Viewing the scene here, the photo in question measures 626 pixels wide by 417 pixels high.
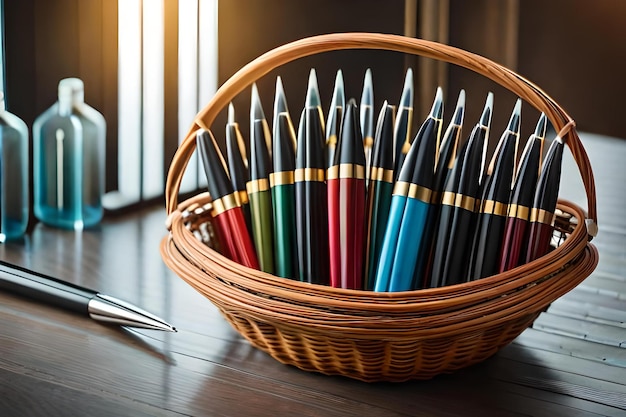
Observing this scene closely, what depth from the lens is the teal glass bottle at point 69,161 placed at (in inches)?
32.6

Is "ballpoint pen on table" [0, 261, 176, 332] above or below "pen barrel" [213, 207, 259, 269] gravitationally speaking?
below

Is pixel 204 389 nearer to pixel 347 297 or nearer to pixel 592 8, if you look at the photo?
pixel 347 297

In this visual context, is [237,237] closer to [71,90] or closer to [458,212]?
[458,212]

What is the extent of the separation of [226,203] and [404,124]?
0.41 ft

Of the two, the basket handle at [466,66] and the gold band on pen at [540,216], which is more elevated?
the basket handle at [466,66]

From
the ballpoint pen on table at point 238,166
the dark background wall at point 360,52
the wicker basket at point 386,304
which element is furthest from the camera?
the dark background wall at point 360,52

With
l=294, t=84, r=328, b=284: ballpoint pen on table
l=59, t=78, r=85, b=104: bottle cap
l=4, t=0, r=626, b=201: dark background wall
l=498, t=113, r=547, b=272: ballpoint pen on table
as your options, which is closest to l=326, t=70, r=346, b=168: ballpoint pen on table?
l=294, t=84, r=328, b=284: ballpoint pen on table

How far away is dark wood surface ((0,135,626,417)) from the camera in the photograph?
0.50 m

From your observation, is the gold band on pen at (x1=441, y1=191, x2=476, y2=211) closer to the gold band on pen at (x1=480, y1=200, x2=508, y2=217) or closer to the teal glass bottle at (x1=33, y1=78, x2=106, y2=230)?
the gold band on pen at (x1=480, y1=200, x2=508, y2=217)

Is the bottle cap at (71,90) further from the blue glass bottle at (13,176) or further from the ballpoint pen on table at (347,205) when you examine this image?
the ballpoint pen on table at (347,205)

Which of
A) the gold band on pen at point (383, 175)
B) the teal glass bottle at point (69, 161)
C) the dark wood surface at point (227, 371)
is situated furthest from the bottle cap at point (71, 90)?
the gold band on pen at point (383, 175)

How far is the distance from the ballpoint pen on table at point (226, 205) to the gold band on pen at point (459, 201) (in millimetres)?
134

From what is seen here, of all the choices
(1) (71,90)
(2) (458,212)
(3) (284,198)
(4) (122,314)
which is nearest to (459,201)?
(2) (458,212)

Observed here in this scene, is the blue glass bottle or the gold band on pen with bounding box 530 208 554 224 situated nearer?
the gold band on pen with bounding box 530 208 554 224
